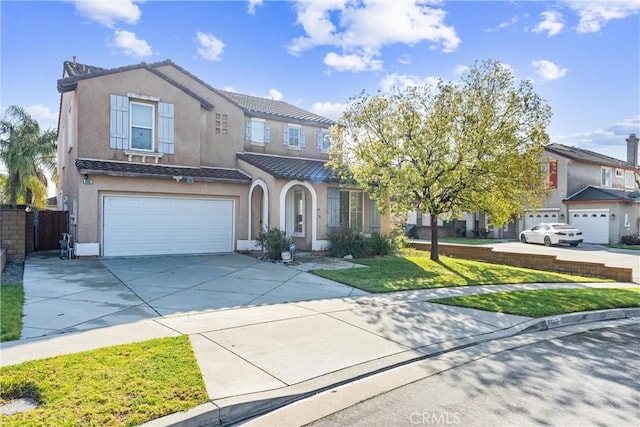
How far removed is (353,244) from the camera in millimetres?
15500

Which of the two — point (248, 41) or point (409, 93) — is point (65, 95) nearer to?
point (248, 41)

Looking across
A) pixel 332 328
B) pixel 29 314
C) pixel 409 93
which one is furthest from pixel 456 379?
pixel 409 93

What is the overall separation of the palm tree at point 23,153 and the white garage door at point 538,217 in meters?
31.7

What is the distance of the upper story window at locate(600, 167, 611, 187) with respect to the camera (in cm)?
3027

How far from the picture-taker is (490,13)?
1198cm

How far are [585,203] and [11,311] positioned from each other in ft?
102

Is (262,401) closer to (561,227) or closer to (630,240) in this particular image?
(561,227)

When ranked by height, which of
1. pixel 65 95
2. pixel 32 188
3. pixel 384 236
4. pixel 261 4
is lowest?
pixel 384 236

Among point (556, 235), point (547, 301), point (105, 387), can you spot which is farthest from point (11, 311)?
point (556, 235)

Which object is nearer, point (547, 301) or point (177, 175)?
point (547, 301)

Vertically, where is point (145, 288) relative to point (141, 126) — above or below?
below

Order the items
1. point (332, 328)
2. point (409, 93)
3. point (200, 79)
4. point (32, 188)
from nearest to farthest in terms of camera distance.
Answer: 1. point (332, 328)
2. point (409, 93)
3. point (200, 79)
4. point (32, 188)

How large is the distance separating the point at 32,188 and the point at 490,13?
24.3 metres

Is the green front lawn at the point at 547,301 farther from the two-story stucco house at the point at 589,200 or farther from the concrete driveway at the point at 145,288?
the two-story stucco house at the point at 589,200
